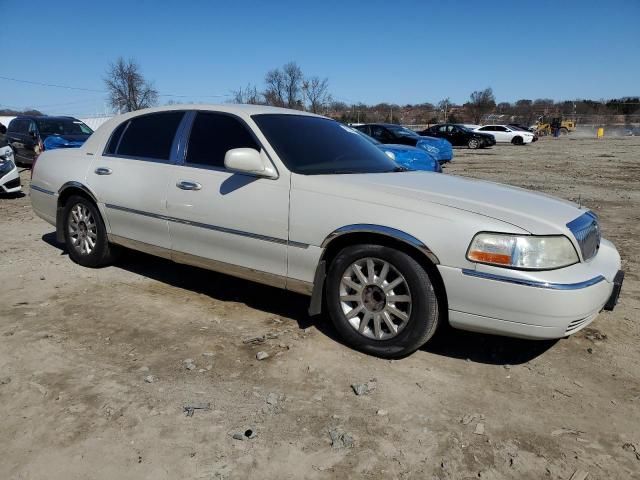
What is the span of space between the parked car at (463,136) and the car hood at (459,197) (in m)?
27.3

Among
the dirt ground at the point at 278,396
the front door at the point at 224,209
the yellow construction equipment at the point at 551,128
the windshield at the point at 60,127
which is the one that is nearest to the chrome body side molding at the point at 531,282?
the dirt ground at the point at 278,396

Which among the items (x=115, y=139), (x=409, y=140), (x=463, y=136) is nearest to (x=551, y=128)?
(x=463, y=136)

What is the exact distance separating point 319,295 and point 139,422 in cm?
136

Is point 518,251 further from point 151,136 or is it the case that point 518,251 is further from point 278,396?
point 151,136

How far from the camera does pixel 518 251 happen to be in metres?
2.85

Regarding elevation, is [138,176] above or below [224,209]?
above

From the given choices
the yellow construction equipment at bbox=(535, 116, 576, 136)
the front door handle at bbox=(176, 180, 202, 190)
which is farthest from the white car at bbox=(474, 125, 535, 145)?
the front door handle at bbox=(176, 180, 202, 190)

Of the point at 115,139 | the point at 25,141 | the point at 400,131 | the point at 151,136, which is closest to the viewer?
the point at 151,136

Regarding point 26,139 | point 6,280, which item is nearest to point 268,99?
point 26,139

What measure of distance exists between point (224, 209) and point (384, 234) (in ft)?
4.14

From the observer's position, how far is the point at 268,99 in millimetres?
56312

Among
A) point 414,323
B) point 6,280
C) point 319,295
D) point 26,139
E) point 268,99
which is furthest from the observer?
point 268,99

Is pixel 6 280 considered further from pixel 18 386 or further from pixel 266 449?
pixel 266 449

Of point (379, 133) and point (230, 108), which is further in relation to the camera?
point (379, 133)
